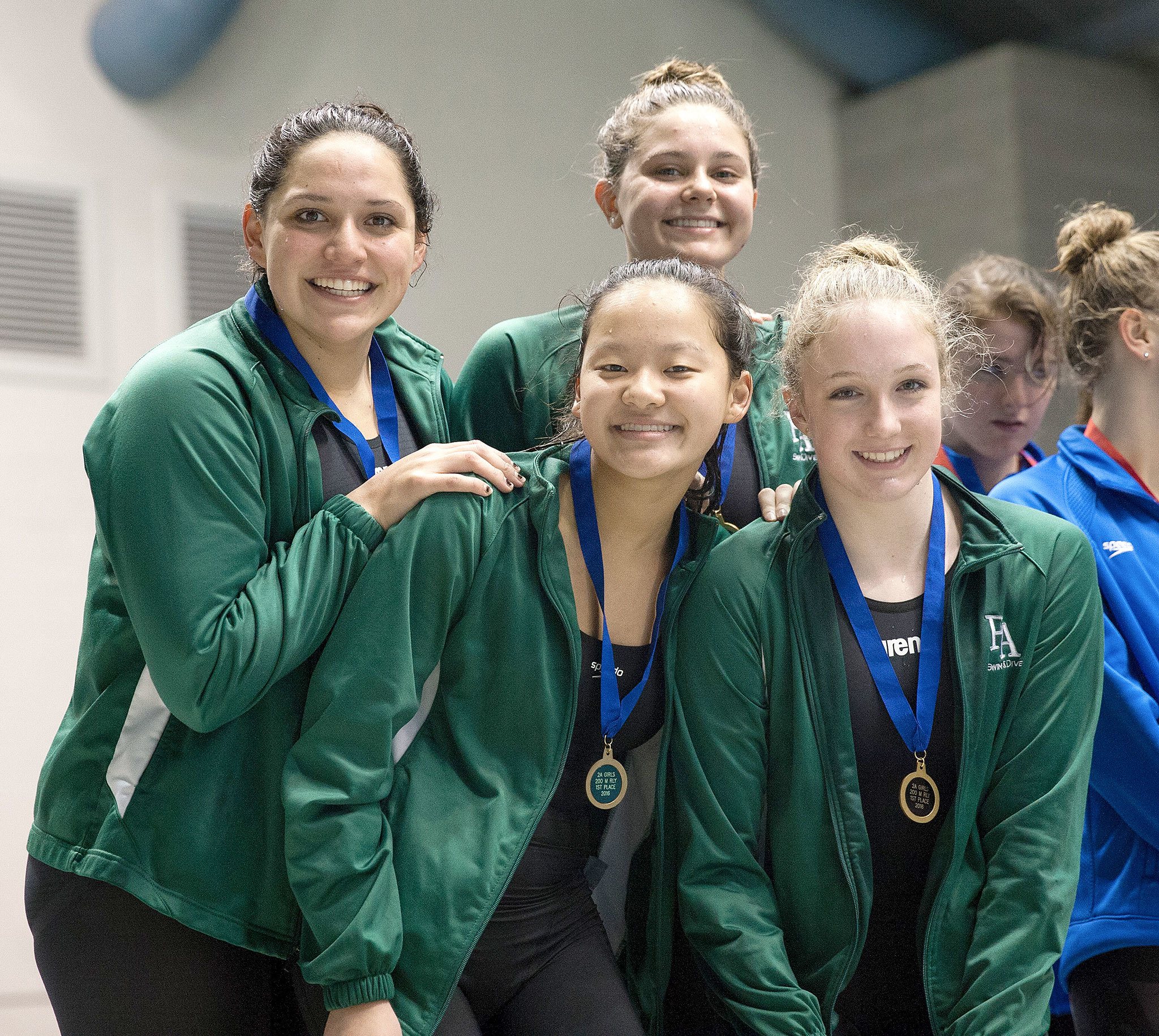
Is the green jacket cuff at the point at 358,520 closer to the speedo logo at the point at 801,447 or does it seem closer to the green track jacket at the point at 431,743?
the green track jacket at the point at 431,743

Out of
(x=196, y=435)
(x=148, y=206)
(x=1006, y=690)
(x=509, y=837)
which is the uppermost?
(x=148, y=206)

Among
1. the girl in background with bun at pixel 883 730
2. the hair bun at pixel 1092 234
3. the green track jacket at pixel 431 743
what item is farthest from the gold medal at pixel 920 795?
the hair bun at pixel 1092 234

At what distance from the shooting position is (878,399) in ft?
6.74

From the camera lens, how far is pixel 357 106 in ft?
7.27

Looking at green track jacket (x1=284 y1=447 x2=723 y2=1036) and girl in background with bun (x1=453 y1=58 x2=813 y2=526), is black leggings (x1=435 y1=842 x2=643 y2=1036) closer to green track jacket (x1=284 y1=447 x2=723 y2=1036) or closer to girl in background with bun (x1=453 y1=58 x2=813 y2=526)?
green track jacket (x1=284 y1=447 x2=723 y2=1036)

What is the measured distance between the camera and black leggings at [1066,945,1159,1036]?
2.16 meters

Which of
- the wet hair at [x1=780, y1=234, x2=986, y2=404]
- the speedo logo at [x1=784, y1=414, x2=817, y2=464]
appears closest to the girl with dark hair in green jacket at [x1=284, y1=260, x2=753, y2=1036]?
the wet hair at [x1=780, y1=234, x2=986, y2=404]

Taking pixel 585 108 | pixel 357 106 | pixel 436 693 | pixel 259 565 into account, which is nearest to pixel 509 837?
pixel 436 693

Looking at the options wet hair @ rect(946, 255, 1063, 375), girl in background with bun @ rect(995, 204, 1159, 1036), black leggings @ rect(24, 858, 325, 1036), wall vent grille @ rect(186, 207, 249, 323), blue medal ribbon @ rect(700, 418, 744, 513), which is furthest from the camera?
wall vent grille @ rect(186, 207, 249, 323)

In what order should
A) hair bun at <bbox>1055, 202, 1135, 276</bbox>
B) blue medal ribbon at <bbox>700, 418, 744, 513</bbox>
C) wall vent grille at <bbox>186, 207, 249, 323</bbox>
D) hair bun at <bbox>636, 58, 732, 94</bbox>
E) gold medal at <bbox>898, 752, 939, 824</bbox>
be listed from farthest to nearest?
wall vent grille at <bbox>186, 207, 249, 323</bbox> → hair bun at <bbox>636, 58, 732, 94</bbox> → hair bun at <bbox>1055, 202, 1135, 276</bbox> → blue medal ribbon at <bbox>700, 418, 744, 513</bbox> → gold medal at <bbox>898, 752, 939, 824</bbox>

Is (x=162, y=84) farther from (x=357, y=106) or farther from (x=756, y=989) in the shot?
(x=756, y=989)

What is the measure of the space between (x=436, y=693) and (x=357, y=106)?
1.02m

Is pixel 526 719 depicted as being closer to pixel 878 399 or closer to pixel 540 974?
pixel 540 974

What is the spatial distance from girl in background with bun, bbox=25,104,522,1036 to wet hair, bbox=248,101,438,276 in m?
0.19
